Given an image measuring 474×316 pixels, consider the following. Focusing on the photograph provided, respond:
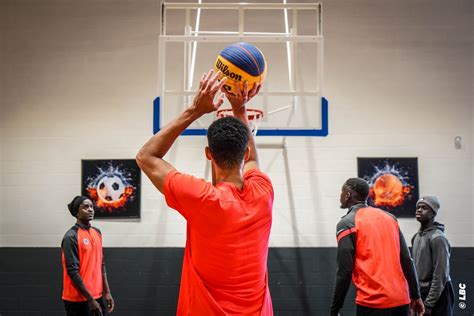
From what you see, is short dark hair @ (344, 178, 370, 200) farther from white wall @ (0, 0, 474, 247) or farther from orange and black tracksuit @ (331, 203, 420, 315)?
white wall @ (0, 0, 474, 247)

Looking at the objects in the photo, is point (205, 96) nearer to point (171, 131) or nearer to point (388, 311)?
point (171, 131)

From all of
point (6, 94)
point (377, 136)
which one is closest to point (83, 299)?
point (6, 94)

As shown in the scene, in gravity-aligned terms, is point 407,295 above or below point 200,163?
below

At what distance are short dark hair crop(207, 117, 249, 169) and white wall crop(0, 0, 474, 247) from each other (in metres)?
4.20

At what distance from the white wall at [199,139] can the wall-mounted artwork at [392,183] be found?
4.9 inches

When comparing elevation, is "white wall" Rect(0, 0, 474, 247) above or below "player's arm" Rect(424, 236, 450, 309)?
above

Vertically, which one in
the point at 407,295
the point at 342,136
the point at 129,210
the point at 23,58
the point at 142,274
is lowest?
the point at 142,274

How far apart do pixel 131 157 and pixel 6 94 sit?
194 cm

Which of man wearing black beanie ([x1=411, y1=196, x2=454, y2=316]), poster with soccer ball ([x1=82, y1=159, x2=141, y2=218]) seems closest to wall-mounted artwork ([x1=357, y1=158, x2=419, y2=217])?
man wearing black beanie ([x1=411, y1=196, x2=454, y2=316])

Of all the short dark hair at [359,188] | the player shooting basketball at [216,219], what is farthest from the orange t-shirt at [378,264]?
the player shooting basketball at [216,219]

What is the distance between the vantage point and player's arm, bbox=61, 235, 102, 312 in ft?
14.1

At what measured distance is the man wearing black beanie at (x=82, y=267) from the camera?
433cm

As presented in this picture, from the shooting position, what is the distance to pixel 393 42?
6.04m

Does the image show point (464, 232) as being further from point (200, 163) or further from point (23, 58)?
point (23, 58)
